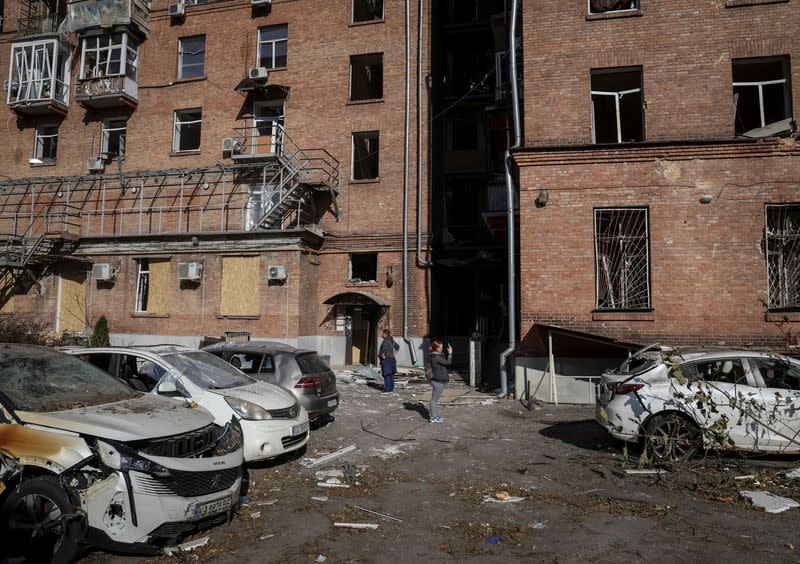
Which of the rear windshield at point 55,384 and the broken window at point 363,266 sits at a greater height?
the broken window at point 363,266

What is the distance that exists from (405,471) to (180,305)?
15.5 m

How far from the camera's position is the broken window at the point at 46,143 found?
25.2 m

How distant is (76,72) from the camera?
81.9 feet

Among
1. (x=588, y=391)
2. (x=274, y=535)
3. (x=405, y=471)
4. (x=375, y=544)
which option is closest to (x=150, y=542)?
(x=274, y=535)

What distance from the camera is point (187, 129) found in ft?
78.3

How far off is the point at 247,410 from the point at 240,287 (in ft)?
43.7

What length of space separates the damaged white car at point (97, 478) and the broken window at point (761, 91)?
1394cm

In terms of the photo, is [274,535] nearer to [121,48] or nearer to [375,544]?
[375,544]

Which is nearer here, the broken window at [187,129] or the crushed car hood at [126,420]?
the crushed car hood at [126,420]

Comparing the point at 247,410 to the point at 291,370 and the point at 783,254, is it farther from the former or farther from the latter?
the point at 783,254

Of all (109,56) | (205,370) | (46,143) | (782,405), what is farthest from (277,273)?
(782,405)

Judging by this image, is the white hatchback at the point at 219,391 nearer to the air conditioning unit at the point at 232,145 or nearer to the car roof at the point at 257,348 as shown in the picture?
the car roof at the point at 257,348

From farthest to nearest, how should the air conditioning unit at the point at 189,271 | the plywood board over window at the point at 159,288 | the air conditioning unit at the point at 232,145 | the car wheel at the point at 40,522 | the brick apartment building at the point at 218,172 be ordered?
the air conditioning unit at the point at 232,145
the plywood board over window at the point at 159,288
the brick apartment building at the point at 218,172
the air conditioning unit at the point at 189,271
the car wheel at the point at 40,522

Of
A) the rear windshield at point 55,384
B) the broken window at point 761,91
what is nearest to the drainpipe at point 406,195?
the broken window at point 761,91
